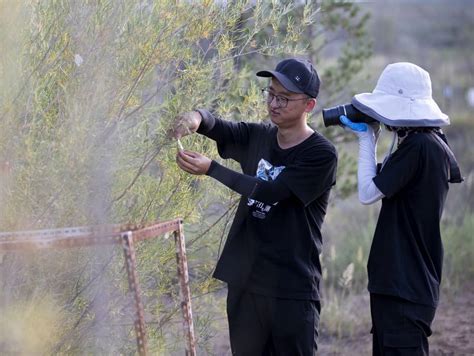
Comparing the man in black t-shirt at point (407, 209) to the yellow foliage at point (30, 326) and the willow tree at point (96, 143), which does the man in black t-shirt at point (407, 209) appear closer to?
the willow tree at point (96, 143)

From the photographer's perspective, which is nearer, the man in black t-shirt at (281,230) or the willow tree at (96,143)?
the willow tree at (96,143)

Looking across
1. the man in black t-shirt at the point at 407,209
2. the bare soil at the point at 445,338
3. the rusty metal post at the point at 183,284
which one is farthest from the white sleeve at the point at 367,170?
the bare soil at the point at 445,338

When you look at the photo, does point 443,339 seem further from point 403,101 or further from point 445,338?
point 403,101

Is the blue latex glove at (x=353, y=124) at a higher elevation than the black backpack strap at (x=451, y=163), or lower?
higher

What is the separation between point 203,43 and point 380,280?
1.94 m

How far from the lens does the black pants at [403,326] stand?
354 centimetres

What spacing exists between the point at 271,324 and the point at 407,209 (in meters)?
0.78

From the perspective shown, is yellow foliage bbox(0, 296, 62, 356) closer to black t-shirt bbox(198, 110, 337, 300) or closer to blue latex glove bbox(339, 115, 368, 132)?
black t-shirt bbox(198, 110, 337, 300)

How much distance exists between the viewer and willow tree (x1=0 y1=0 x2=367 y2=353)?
359cm

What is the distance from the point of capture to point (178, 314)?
174 inches


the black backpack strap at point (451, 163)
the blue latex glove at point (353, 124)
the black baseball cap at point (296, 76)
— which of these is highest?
the black baseball cap at point (296, 76)

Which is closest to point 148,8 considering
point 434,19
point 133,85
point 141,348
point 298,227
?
point 133,85

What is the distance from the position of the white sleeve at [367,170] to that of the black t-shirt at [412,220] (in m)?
0.05

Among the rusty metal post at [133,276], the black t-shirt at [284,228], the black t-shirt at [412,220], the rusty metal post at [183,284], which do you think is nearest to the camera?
the rusty metal post at [133,276]
